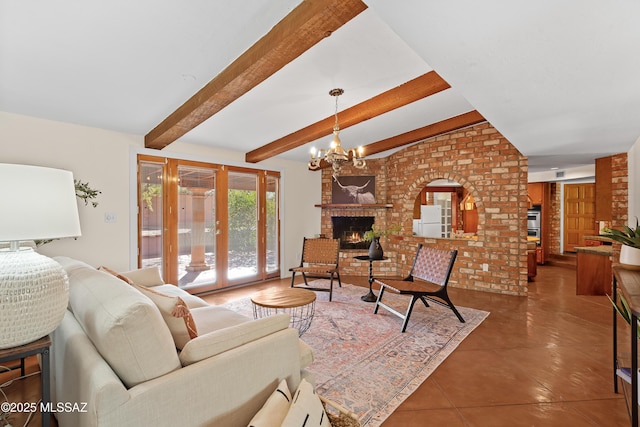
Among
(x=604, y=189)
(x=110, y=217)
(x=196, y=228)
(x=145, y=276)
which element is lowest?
(x=145, y=276)

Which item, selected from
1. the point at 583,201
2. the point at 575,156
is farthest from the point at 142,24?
the point at 583,201

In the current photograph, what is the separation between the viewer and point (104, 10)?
5.87ft

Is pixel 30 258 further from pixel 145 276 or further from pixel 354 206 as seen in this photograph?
pixel 354 206

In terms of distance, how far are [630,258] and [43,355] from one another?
11.5ft

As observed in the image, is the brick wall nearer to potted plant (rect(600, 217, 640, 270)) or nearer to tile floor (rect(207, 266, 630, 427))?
tile floor (rect(207, 266, 630, 427))

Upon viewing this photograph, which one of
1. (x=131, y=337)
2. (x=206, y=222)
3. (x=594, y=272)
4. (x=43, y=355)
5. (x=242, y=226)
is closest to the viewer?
(x=131, y=337)

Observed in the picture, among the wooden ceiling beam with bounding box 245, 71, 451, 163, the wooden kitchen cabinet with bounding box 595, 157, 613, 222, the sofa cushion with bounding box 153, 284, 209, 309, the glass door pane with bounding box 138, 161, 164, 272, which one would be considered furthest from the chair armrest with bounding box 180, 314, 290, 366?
the wooden kitchen cabinet with bounding box 595, 157, 613, 222

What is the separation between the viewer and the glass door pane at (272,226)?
555 centimetres

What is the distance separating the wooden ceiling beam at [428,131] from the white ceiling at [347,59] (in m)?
0.89

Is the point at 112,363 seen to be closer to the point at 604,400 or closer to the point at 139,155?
the point at 604,400

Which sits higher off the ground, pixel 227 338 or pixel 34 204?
pixel 34 204

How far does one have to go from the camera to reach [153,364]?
115 centimetres

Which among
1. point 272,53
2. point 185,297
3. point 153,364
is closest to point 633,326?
point 153,364

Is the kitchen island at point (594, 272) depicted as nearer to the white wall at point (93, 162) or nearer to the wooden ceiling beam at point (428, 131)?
the wooden ceiling beam at point (428, 131)
